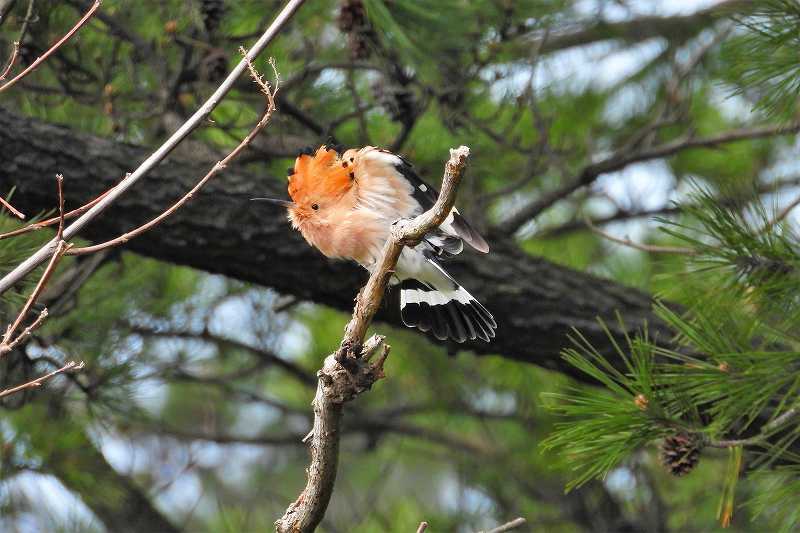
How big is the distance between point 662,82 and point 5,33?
9.32 ft

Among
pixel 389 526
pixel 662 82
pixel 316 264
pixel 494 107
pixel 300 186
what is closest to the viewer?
pixel 300 186

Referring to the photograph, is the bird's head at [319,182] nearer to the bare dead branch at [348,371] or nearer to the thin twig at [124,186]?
the bare dead branch at [348,371]

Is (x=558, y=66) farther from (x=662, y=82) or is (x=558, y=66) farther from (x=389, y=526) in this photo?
(x=389, y=526)

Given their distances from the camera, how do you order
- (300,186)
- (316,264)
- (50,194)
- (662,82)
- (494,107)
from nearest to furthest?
(300,186) < (50,194) < (316,264) < (494,107) < (662,82)

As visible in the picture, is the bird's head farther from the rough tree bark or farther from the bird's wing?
the rough tree bark

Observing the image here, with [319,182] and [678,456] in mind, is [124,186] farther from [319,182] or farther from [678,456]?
[678,456]

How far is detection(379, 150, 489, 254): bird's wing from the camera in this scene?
2.47m

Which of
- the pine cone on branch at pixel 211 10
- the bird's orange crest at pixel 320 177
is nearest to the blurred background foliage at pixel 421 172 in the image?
the pine cone on branch at pixel 211 10

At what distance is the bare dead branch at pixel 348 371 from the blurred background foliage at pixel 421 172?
0.47 m

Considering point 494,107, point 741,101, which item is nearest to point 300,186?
point 494,107

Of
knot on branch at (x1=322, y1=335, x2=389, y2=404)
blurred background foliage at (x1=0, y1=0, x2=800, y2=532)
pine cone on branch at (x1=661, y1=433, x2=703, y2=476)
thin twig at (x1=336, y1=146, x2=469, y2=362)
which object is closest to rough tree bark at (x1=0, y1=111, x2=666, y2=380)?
blurred background foliage at (x1=0, y1=0, x2=800, y2=532)

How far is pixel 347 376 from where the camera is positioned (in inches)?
75.8

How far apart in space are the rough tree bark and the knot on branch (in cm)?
114

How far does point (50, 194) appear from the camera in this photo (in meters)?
2.88
